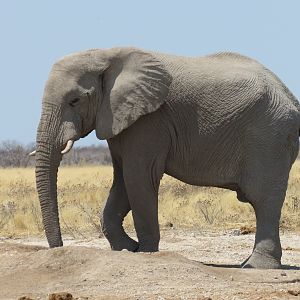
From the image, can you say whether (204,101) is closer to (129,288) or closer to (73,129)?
(73,129)

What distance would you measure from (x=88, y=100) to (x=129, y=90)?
454mm

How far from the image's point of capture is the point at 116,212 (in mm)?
12945

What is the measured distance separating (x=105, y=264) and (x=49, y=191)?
150 centimetres

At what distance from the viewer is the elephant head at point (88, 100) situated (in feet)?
38.8

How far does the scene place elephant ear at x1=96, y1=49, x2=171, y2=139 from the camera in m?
12.1

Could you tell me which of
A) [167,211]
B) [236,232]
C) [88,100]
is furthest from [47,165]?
[167,211]

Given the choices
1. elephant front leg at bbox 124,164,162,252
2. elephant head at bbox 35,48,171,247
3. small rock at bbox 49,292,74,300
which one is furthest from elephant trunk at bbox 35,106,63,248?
small rock at bbox 49,292,74,300

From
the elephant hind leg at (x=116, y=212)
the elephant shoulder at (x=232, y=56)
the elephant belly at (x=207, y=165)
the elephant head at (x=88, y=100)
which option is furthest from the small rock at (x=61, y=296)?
the elephant shoulder at (x=232, y=56)

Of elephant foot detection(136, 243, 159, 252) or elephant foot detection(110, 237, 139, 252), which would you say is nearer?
elephant foot detection(136, 243, 159, 252)

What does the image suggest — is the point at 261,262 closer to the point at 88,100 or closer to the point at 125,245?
the point at 125,245

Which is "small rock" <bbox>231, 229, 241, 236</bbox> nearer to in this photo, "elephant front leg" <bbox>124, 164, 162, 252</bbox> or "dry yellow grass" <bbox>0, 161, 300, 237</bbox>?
"dry yellow grass" <bbox>0, 161, 300, 237</bbox>

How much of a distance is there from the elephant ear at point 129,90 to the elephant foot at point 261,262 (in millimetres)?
1940

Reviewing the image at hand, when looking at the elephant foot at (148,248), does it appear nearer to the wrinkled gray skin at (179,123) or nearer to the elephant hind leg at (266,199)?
the wrinkled gray skin at (179,123)

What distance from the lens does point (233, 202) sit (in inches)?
890
